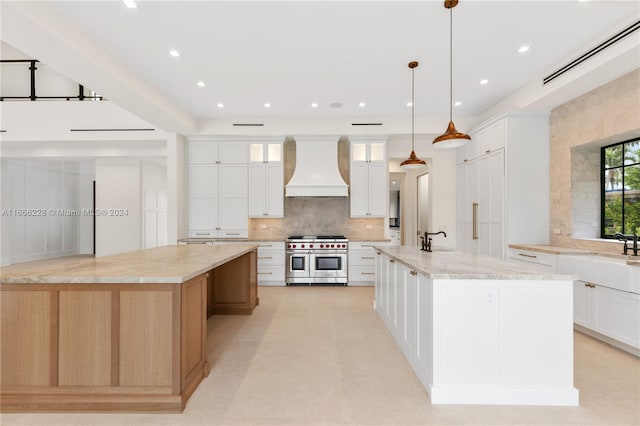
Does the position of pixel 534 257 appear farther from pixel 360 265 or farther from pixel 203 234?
pixel 203 234

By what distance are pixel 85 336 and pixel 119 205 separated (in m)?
7.24

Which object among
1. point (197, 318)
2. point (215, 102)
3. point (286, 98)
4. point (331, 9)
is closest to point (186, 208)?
point (215, 102)

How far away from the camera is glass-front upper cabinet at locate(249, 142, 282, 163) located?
615cm

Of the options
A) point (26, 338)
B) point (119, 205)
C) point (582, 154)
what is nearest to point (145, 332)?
point (26, 338)

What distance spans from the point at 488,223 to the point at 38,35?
19.2 ft

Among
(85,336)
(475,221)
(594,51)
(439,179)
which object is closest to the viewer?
(85,336)

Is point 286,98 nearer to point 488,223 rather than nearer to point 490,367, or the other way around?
point 488,223

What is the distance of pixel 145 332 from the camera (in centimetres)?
202

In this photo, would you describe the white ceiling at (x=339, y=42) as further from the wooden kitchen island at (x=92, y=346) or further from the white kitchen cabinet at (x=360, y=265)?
the white kitchen cabinet at (x=360, y=265)

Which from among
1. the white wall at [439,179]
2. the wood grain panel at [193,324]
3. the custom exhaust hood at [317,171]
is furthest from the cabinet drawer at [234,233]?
the wood grain panel at [193,324]

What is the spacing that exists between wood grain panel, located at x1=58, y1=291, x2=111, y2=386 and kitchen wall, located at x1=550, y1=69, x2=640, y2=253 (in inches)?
193

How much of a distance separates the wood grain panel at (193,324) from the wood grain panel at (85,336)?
45cm

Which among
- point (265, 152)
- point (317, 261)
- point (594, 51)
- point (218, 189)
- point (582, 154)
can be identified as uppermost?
point (594, 51)

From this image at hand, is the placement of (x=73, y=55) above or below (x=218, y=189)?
above
